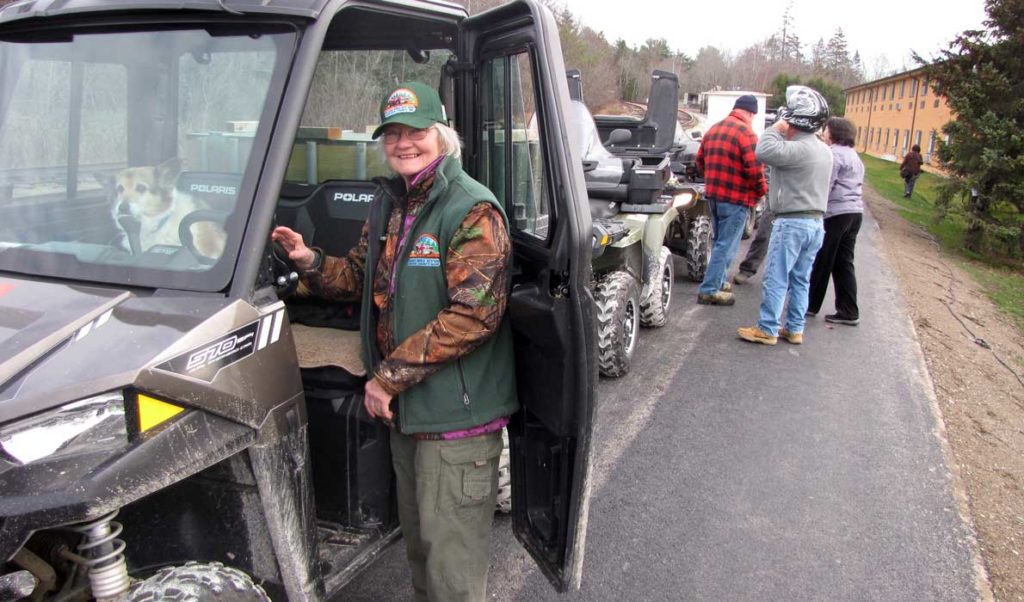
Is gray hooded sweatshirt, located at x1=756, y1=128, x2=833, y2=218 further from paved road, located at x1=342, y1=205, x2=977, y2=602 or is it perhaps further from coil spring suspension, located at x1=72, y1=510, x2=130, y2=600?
coil spring suspension, located at x1=72, y1=510, x2=130, y2=600

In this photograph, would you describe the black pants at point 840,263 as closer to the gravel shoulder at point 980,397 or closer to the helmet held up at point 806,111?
the gravel shoulder at point 980,397

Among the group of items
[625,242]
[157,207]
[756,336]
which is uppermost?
[157,207]

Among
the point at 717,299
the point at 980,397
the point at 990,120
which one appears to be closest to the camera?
the point at 980,397

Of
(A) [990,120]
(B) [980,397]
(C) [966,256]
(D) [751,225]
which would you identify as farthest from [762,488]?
(C) [966,256]

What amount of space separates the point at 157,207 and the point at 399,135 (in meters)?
0.74

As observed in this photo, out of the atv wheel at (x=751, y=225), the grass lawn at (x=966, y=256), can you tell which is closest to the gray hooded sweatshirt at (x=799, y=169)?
the grass lawn at (x=966, y=256)

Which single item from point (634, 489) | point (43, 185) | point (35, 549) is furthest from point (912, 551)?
point (43, 185)

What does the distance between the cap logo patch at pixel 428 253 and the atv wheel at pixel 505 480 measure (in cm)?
105

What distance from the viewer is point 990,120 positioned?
12.4 meters

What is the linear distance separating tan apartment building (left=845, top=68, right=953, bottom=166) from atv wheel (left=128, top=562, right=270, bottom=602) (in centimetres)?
4266

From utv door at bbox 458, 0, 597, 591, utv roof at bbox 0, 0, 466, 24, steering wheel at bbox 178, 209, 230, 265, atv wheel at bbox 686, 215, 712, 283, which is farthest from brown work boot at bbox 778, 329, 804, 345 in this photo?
steering wheel at bbox 178, 209, 230, 265

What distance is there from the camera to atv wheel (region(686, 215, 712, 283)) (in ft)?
28.1

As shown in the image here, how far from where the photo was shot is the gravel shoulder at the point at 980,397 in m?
3.72

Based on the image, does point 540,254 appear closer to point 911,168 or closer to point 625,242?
point 625,242
